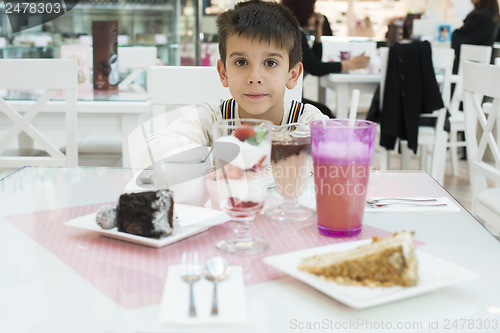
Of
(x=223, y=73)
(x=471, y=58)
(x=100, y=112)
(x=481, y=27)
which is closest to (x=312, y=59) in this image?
(x=471, y=58)

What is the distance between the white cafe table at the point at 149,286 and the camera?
62 cm

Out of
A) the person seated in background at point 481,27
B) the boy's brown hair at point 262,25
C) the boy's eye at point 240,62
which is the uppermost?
the person seated in background at point 481,27

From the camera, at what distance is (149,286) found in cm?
71

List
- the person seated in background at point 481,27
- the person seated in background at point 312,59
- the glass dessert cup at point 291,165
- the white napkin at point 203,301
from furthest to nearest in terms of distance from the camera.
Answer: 1. the person seated in background at point 481,27
2. the person seated in background at point 312,59
3. the glass dessert cup at point 291,165
4. the white napkin at point 203,301

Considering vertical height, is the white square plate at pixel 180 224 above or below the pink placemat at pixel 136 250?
above

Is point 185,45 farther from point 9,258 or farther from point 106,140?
point 9,258

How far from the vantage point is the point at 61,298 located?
675mm

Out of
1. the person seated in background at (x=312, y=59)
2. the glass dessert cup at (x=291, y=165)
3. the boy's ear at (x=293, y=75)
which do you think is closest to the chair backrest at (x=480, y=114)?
the boy's ear at (x=293, y=75)

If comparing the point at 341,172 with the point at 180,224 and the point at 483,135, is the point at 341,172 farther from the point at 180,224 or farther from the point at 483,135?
the point at 483,135

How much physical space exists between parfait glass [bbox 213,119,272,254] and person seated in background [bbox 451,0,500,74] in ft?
14.8

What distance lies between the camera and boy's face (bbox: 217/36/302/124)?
4.79 feet

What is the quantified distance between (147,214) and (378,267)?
1.13ft

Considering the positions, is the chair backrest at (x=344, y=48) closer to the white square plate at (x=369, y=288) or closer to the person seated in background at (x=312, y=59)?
the person seated in background at (x=312, y=59)

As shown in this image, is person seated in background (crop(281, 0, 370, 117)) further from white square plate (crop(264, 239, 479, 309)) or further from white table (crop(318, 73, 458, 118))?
white square plate (crop(264, 239, 479, 309))
